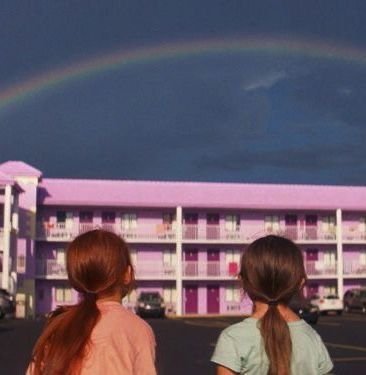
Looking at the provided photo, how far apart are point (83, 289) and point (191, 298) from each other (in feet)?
176

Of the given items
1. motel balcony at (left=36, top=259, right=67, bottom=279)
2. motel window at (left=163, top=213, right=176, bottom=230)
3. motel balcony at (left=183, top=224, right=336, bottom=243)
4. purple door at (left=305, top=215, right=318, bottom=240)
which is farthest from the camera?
purple door at (left=305, top=215, right=318, bottom=240)

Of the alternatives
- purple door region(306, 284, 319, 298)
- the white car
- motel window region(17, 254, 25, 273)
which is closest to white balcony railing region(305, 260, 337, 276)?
purple door region(306, 284, 319, 298)

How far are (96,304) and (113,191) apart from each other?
176ft

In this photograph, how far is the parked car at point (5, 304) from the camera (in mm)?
39406

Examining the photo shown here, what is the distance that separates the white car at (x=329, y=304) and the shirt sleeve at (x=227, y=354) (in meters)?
46.8

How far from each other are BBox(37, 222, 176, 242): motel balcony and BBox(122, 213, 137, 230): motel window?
0.74ft

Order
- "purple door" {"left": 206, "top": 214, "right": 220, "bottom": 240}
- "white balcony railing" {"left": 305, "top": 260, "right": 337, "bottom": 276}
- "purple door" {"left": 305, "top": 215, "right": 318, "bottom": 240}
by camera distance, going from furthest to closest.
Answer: "purple door" {"left": 305, "top": 215, "right": 318, "bottom": 240} < "white balcony railing" {"left": 305, "top": 260, "right": 337, "bottom": 276} < "purple door" {"left": 206, "top": 214, "right": 220, "bottom": 240}

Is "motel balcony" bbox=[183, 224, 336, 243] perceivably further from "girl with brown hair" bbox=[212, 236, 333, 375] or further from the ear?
the ear

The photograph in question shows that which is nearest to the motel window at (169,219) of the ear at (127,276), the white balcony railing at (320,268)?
the white balcony railing at (320,268)

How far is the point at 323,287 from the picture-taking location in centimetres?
5816

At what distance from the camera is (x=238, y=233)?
57.4m

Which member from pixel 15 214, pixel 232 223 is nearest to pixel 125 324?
pixel 15 214

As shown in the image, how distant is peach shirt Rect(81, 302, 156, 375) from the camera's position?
9.01 feet

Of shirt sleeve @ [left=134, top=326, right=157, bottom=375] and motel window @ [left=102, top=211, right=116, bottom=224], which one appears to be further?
motel window @ [left=102, top=211, right=116, bottom=224]
